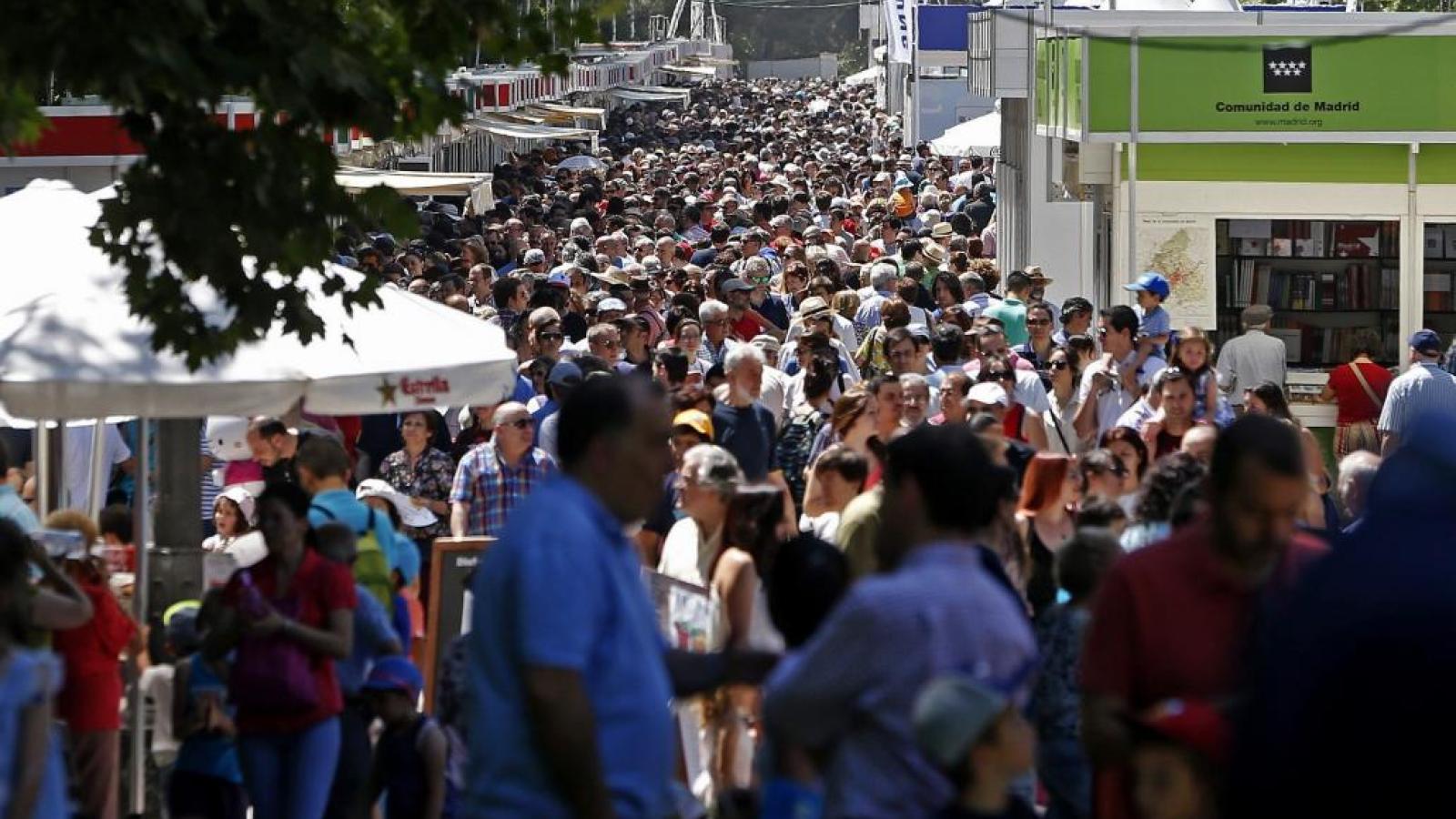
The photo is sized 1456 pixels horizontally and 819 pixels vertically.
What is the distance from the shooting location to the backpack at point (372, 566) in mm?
8367

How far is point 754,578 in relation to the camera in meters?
7.39

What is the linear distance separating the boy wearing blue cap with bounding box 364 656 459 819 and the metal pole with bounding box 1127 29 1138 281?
958 centimetres

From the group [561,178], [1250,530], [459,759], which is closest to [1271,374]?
[459,759]

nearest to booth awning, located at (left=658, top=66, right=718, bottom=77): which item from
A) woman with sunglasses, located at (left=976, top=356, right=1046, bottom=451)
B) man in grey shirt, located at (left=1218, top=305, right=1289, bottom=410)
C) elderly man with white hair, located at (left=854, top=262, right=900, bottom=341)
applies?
elderly man with white hair, located at (left=854, top=262, right=900, bottom=341)

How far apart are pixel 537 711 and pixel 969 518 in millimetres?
832

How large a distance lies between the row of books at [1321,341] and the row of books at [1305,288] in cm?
14

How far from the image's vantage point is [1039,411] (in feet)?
38.8

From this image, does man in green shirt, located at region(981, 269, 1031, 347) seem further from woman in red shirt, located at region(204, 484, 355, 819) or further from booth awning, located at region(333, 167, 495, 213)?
woman in red shirt, located at region(204, 484, 355, 819)

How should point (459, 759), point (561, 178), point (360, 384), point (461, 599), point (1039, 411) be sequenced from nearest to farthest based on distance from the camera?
point (459, 759), point (360, 384), point (461, 599), point (1039, 411), point (561, 178)

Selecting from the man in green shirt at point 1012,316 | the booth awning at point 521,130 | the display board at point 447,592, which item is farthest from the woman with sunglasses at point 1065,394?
the booth awning at point 521,130

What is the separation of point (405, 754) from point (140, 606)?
1520mm

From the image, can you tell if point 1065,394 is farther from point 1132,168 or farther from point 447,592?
point 447,592

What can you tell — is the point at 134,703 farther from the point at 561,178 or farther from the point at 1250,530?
the point at 561,178

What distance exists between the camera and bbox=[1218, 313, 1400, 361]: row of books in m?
16.8
